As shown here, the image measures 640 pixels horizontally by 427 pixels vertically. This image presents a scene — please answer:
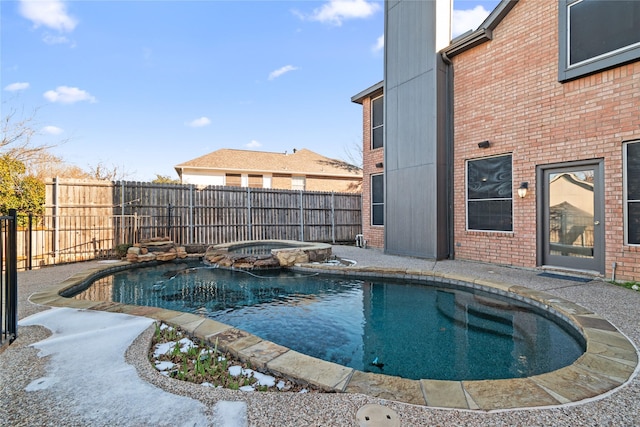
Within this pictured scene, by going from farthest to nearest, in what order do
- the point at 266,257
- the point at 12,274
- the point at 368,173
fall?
the point at 368,173 < the point at 266,257 < the point at 12,274

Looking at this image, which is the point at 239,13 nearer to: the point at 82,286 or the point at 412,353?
the point at 82,286

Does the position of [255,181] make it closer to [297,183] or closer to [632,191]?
[297,183]

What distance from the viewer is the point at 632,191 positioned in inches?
181

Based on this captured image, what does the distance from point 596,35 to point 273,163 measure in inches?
578

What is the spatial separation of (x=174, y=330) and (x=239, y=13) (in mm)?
9793

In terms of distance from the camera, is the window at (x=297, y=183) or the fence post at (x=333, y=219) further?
the window at (x=297, y=183)

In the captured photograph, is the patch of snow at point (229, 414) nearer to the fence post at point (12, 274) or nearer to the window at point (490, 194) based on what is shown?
the fence post at point (12, 274)

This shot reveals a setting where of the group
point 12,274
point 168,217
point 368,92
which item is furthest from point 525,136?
point 168,217

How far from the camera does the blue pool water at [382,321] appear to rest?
2723 millimetres

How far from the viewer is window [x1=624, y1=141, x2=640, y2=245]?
457cm

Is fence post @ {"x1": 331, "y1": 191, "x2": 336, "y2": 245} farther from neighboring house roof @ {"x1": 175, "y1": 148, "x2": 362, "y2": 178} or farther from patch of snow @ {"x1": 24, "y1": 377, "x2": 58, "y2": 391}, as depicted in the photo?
patch of snow @ {"x1": 24, "y1": 377, "x2": 58, "y2": 391}

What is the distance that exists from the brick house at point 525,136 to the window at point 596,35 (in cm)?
2

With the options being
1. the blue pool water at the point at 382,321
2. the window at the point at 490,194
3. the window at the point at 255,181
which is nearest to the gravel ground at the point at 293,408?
the blue pool water at the point at 382,321

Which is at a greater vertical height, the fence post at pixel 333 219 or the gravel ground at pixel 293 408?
the fence post at pixel 333 219
